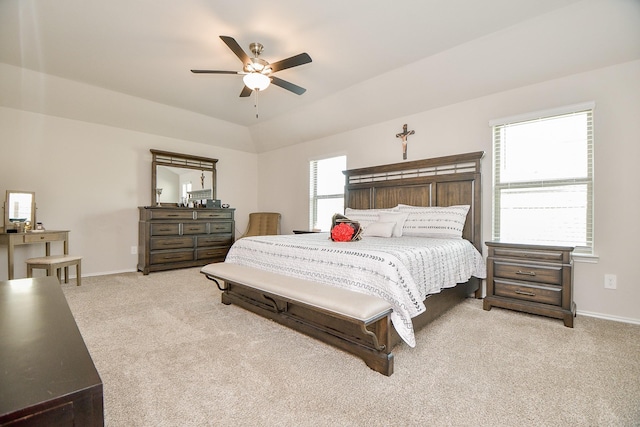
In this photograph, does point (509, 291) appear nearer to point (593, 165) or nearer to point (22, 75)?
point (593, 165)

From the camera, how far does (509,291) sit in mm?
2826

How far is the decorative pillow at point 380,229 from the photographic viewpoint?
134 inches

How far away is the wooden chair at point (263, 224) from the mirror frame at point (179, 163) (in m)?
0.94

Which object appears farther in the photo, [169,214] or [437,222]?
[169,214]

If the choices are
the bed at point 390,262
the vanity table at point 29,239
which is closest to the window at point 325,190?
the bed at point 390,262

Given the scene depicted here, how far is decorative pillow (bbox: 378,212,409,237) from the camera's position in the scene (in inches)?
137

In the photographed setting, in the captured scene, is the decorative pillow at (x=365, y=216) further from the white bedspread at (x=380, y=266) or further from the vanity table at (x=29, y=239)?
the vanity table at (x=29, y=239)

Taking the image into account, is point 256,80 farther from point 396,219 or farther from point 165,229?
point 165,229

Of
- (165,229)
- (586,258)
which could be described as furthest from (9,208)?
(586,258)

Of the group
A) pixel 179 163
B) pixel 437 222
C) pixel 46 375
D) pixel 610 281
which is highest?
pixel 179 163

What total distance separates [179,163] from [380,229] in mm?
4009

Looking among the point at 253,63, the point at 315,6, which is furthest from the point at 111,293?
the point at 315,6

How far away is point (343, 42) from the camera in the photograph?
2.93 meters

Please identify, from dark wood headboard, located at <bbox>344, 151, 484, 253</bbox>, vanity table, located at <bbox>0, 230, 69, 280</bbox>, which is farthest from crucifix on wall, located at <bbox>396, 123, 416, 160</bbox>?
vanity table, located at <bbox>0, 230, 69, 280</bbox>
